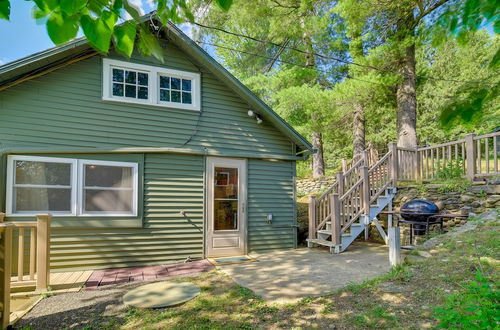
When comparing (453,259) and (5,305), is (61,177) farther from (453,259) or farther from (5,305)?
(453,259)

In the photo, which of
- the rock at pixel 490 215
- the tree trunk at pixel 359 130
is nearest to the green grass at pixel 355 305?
the rock at pixel 490 215

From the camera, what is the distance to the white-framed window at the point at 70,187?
16.0 ft

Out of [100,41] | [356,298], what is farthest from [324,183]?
[100,41]

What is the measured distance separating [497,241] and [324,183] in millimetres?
7903

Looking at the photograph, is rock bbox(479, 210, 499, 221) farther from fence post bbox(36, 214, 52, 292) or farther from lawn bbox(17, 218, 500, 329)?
fence post bbox(36, 214, 52, 292)

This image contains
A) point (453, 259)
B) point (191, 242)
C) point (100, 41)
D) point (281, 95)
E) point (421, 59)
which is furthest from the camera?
point (421, 59)

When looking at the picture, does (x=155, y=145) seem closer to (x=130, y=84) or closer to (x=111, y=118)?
(x=111, y=118)

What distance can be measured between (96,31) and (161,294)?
3654 millimetres

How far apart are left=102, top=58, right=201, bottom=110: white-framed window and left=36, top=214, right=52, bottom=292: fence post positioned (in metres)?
2.53

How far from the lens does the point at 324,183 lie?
39.4ft

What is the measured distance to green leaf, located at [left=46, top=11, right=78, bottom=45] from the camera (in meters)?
1.17

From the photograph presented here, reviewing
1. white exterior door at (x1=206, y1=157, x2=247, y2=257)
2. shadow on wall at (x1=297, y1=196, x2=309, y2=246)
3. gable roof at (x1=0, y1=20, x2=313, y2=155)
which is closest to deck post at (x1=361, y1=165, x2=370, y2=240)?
gable roof at (x1=0, y1=20, x2=313, y2=155)

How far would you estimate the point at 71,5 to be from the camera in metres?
1.08

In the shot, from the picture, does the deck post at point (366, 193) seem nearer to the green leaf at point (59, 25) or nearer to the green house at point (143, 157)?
the green house at point (143, 157)
